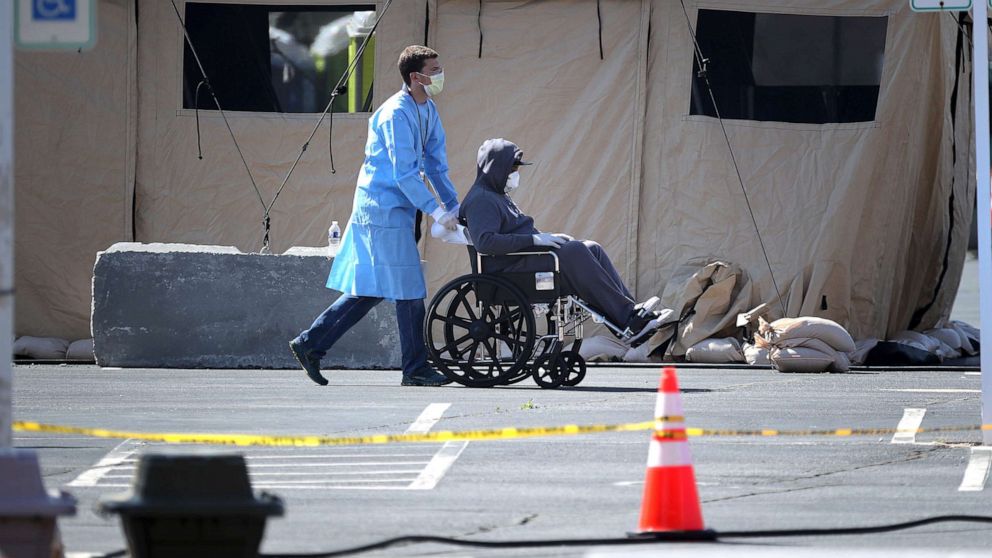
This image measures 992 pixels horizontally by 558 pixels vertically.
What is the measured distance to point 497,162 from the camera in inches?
440

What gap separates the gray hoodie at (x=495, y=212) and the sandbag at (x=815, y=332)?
260cm

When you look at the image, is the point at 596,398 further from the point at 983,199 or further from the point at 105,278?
the point at 105,278

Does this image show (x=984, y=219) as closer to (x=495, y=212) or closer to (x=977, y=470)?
(x=977, y=470)

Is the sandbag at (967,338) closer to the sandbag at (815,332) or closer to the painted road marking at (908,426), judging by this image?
the sandbag at (815,332)

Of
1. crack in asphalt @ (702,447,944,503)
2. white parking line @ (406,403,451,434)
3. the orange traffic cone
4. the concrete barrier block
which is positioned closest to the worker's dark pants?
white parking line @ (406,403,451,434)

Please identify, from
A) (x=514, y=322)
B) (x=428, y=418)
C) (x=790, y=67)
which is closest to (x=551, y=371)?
(x=514, y=322)

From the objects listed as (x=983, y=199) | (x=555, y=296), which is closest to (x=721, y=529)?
(x=983, y=199)

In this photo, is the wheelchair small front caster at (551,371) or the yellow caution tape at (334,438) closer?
the yellow caution tape at (334,438)

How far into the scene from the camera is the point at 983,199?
322 inches

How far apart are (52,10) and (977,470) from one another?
3.98 metres

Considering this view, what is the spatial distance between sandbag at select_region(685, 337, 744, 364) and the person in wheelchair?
2.86 m

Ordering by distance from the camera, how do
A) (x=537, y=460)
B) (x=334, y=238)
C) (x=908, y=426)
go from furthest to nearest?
(x=334, y=238)
(x=908, y=426)
(x=537, y=460)

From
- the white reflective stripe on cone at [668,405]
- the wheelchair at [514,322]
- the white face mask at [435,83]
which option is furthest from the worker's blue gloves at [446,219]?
the white reflective stripe on cone at [668,405]

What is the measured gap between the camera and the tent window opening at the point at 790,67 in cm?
1455
